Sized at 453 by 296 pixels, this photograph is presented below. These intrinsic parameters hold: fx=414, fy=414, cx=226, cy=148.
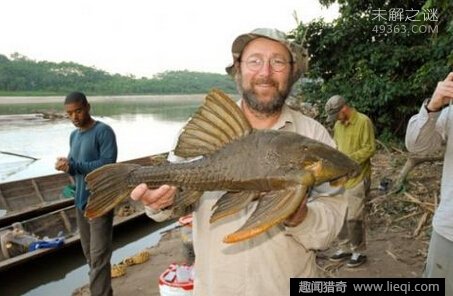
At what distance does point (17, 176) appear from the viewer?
16.4 meters

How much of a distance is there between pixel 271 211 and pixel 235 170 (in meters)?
0.23

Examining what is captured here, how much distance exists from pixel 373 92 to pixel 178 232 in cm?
584

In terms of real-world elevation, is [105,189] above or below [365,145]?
above

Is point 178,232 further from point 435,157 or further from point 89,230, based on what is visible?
point 435,157

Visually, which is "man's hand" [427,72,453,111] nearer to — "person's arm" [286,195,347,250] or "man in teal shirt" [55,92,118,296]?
"person's arm" [286,195,347,250]

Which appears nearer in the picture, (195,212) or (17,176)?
(195,212)

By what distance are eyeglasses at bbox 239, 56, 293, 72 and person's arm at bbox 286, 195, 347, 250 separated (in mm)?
605

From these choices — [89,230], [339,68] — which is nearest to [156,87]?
[339,68]

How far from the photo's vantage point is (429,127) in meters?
2.31

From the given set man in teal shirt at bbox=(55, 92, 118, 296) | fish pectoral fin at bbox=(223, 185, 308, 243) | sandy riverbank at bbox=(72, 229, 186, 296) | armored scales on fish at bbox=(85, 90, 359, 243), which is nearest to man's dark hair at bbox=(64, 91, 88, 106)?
man in teal shirt at bbox=(55, 92, 118, 296)

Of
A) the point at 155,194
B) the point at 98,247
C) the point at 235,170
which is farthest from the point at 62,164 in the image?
the point at 235,170

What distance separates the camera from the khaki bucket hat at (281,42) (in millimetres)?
1859

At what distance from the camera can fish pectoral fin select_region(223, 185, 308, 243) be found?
1285 millimetres

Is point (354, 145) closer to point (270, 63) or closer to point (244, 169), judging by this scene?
point (270, 63)
